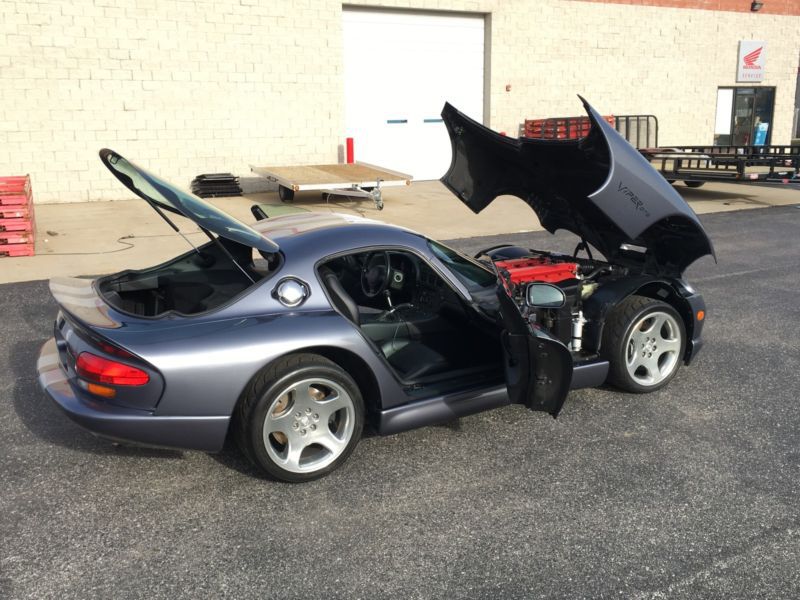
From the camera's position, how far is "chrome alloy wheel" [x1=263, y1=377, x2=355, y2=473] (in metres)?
3.43

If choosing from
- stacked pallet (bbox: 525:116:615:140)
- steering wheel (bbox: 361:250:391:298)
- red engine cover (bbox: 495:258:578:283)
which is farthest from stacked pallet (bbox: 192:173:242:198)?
steering wheel (bbox: 361:250:391:298)

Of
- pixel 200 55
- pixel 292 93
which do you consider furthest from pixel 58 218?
pixel 292 93

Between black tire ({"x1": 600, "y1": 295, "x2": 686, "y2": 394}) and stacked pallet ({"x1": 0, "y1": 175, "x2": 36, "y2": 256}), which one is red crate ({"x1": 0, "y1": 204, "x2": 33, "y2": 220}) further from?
black tire ({"x1": 600, "y1": 295, "x2": 686, "y2": 394})

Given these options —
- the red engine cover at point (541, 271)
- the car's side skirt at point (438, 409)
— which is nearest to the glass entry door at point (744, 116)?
the red engine cover at point (541, 271)

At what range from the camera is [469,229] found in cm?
1217

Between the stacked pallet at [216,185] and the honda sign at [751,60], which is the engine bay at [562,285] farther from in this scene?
the honda sign at [751,60]

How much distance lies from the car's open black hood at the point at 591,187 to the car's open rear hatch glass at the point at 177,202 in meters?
1.97

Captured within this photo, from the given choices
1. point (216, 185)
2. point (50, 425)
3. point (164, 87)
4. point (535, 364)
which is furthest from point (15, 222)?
point (535, 364)

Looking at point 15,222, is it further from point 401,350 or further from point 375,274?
point 401,350

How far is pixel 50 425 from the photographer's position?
427 centimetres

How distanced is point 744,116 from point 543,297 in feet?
81.7

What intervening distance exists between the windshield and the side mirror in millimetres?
407

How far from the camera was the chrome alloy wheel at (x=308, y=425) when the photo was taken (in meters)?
3.43

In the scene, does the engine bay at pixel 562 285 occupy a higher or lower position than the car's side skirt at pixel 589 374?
higher
